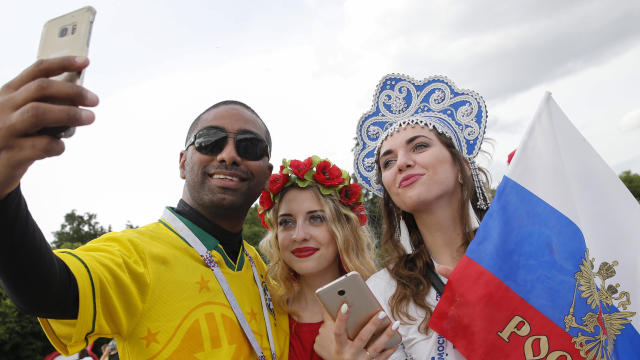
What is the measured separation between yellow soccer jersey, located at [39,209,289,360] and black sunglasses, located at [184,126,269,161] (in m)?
0.55

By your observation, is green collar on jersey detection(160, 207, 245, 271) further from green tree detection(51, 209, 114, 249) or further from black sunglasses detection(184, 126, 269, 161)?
green tree detection(51, 209, 114, 249)

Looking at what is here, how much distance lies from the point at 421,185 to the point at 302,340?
150 cm

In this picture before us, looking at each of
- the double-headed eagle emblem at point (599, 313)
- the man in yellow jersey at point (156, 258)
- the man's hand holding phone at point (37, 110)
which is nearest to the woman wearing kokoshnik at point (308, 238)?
the man in yellow jersey at point (156, 258)

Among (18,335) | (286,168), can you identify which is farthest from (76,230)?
(286,168)

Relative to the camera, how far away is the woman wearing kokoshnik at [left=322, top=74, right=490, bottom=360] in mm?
2521

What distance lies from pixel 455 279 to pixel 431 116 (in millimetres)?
1307

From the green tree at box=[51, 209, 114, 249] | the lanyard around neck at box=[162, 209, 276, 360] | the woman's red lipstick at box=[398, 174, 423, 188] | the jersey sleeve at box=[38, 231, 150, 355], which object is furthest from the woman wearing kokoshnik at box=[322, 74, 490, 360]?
the green tree at box=[51, 209, 114, 249]

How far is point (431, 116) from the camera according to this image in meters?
3.06

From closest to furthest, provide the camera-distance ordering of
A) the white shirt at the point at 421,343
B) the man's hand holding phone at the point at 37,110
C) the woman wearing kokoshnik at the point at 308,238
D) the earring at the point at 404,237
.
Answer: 1. the man's hand holding phone at the point at 37,110
2. the white shirt at the point at 421,343
3. the earring at the point at 404,237
4. the woman wearing kokoshnik at the point at 308,238

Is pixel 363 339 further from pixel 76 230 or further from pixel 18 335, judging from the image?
pixel 76 230

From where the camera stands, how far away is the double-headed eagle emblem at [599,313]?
2.04m

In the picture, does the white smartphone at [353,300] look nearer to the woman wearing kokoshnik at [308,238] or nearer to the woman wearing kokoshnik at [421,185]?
the woman wearing kokoshnik at [421,185]

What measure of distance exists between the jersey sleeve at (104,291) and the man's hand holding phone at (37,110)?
31.2 inches

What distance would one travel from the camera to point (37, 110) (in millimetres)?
1153
